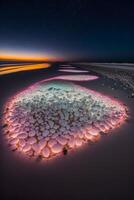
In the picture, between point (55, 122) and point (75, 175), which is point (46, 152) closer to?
point (75, 175)

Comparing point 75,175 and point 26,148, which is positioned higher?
point 26,148

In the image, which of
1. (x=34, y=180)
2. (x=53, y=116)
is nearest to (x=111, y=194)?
(x=34, y=180)

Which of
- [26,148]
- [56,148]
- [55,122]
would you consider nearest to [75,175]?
[56,148]

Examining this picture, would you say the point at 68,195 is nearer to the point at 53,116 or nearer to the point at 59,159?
the point at 59,159

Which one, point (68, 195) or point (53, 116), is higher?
point (53, 116)

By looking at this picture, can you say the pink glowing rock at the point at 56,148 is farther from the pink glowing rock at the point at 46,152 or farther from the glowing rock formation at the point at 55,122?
the pink glowing rock at the point at 46,152

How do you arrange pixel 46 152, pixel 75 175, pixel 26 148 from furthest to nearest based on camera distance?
pixel 26 148, pixel 46 152, pixel 75 175
